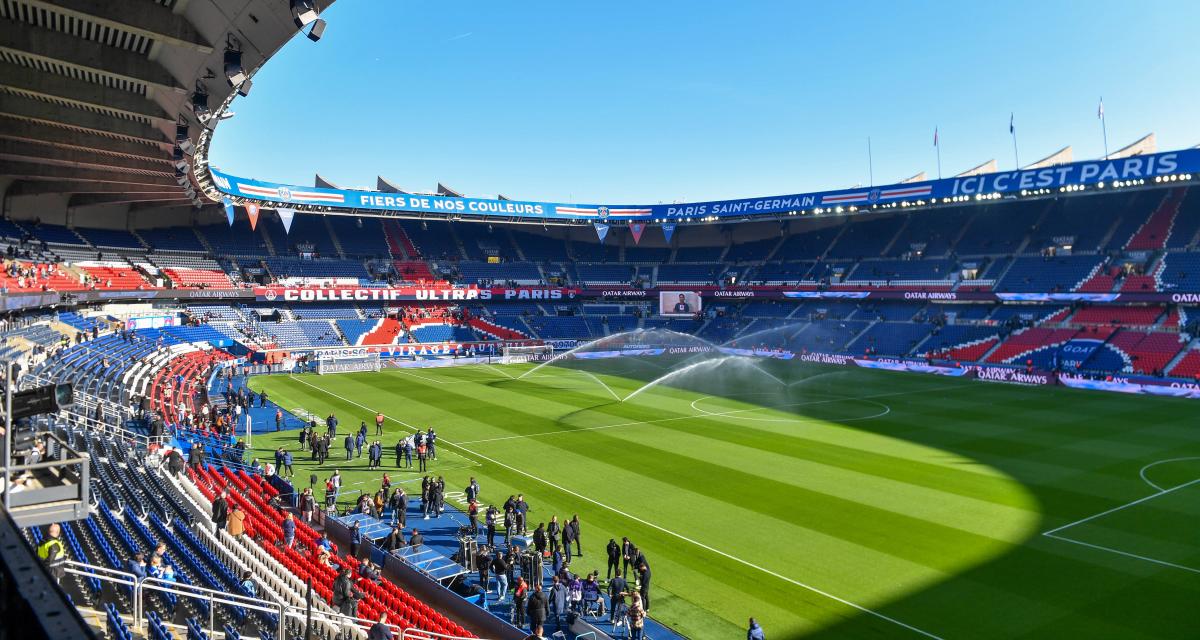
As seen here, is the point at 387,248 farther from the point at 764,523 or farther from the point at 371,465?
the point at 764,523

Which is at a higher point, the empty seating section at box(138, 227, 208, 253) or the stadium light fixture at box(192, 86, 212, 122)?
the empty seating section at box(138, 227, 208, 253)

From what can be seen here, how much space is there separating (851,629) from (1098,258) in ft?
172

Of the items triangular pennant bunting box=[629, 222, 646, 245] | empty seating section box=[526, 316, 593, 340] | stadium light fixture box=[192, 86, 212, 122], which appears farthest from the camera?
triangular pennant bunting box=[629, 222, 646, 245]

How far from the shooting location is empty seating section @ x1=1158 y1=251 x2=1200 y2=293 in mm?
47906

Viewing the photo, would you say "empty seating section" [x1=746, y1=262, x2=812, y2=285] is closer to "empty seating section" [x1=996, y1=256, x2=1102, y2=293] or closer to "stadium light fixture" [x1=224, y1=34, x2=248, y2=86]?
"empty seating section" [x1=996, y1=256, x2=1102, y2=293]

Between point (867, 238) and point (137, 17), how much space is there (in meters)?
68.9

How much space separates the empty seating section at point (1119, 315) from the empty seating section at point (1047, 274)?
210cm

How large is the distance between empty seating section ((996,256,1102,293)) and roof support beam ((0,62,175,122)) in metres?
57.8

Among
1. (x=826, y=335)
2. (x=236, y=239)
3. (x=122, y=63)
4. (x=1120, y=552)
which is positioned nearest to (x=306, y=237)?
(x=236, y=239)

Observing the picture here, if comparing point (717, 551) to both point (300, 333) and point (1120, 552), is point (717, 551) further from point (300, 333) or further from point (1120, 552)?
point (300, 333)

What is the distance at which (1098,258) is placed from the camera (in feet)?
180

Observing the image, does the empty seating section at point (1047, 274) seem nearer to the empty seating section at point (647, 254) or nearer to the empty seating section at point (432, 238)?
the empty seating section at point (647, 254)

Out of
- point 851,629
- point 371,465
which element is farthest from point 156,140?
point 851,629

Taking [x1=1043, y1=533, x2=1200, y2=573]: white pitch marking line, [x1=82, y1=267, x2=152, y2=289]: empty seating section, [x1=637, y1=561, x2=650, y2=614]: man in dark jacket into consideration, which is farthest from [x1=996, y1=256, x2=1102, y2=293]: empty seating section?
[x1=82, y1=267, x2=152, y2=289]: empty seating section
